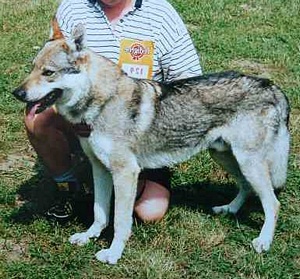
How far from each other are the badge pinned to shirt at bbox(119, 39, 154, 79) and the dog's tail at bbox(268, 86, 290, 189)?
832 mm

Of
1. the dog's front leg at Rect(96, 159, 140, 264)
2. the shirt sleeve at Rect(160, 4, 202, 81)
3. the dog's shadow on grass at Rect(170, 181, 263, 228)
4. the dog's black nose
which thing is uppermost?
the dog's black nose

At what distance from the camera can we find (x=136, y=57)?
14.8 ft

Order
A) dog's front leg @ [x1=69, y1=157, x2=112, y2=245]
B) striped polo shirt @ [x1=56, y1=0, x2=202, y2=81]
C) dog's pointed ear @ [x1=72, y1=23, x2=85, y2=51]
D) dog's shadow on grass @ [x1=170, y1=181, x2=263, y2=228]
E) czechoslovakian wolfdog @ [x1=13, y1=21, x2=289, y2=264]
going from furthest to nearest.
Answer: dog's shadow on grass @ [x1=170, y1=181, x2=263, y2=228], striped polo shirt @ [x1=56, y1=0, x2=202, y2=81], dog's front leg @ [x1=69, y1=157, x2=112, y2=245], czechoslovakian wolfdog @ [x1=13, y1=21, x2=289, y2=264], dog's pointed ear @ [x1=72, y1=23, x2=85, y2=51]

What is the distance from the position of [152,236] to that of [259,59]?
12.4 feet

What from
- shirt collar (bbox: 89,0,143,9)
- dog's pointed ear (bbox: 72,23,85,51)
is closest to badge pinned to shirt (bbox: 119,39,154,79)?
shirt collar (bbox: 89,0,143,9)

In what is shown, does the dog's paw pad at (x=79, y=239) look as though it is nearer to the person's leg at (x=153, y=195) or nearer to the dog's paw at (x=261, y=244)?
the person's leg at (x=153, y=195)

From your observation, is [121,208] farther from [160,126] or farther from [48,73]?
[48,73]

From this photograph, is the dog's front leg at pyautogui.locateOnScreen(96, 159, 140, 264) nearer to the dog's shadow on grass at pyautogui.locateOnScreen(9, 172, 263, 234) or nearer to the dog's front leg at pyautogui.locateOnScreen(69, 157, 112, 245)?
the dog's front leg at pyautogui.locateOnScreen(69, 157, 112, 245)

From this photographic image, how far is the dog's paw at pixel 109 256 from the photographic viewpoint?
4082mm

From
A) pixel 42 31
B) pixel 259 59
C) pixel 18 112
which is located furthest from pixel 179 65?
pixel 42 31

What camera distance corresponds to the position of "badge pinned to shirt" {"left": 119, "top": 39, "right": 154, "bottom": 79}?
450 cm

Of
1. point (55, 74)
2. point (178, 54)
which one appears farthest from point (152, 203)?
point (55, 74)

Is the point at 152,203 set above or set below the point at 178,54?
below

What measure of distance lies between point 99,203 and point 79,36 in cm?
111
